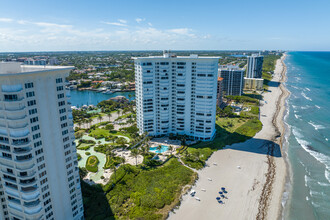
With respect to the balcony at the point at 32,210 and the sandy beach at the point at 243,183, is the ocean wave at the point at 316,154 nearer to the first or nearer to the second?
the sandy beach at the point at 243,183

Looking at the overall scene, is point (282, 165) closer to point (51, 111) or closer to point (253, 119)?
point (253, 119)

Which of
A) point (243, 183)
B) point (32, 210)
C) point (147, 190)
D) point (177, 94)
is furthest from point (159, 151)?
point (32, 210)

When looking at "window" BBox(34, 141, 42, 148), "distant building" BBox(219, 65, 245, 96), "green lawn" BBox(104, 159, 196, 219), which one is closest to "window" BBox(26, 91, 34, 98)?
"window" BBox(34, 141, 42, 148)

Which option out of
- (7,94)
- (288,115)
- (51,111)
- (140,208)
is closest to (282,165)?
(140,208)

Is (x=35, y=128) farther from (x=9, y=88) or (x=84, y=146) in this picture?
(x=84, y=146)

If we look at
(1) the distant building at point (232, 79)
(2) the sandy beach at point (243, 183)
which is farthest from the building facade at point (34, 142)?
(1) the distant building at point (232, 79)

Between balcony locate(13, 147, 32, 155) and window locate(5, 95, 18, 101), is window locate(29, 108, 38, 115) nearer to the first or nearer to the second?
window locate(5, 95, 18, 101)
